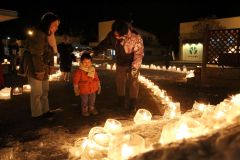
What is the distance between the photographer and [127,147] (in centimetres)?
343

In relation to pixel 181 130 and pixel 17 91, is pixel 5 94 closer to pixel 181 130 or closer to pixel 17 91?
pixel 17 91

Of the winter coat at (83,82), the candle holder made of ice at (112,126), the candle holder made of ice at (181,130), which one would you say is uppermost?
the winter coat at (83,82)

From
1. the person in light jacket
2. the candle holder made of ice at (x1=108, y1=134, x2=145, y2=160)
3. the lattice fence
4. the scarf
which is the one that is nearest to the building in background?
the lattice fence

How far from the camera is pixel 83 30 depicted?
56.8m

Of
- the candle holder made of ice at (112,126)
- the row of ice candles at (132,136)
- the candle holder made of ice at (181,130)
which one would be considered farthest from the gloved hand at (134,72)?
the candle holder made of ice at (181,130)

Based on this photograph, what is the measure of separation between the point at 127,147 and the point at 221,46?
9.91 m

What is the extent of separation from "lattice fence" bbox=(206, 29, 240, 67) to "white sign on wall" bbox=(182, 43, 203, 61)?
23.4 meters

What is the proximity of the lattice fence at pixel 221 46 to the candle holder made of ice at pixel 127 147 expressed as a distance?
9274 millimetres

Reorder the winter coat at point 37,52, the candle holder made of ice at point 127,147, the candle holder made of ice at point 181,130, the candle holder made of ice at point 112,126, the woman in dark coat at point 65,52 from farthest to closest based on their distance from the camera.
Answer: the woman in dark coat at point 65,52 < the winter coat at point 37,52 < the candle holder made of ice at point 112,126 < the candle holder made of ice at point 181,130 < the candle holder made of ice at point 127,147

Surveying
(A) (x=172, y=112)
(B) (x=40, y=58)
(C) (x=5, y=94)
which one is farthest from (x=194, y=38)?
(B) (x=40, y=58)

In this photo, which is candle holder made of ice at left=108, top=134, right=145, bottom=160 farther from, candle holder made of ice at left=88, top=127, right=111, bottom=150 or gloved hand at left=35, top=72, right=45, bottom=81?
gloved hand at left=35, top=72, right=45, bottom=81

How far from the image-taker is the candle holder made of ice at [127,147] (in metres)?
3.36

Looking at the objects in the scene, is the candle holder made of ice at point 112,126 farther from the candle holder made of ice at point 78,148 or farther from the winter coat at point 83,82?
the winter coat at point 83,82

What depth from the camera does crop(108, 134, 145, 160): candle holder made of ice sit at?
3.36 m
